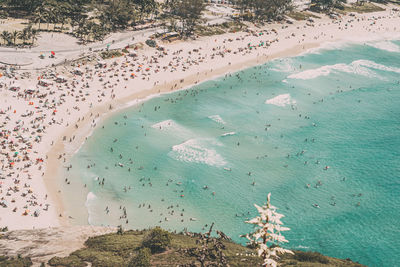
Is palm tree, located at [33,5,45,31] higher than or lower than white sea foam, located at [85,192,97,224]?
higher

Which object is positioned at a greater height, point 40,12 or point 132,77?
point 40,12

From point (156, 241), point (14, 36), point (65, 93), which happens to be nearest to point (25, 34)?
point (14, 36)

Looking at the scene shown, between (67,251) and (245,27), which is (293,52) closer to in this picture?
(245,27)

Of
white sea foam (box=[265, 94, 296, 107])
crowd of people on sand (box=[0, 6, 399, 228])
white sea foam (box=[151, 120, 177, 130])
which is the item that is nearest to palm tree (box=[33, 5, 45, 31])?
crowd of people on sand (box=[0, 6, 399, 228])

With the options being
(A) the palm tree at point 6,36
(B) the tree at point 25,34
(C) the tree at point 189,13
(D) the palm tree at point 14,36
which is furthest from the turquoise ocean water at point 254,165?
(A) the palm tree at point 6,36

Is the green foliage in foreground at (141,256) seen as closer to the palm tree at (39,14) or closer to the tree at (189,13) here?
the palm tree at (39,14)

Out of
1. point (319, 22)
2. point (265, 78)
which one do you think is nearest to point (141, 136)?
point (265, 78)

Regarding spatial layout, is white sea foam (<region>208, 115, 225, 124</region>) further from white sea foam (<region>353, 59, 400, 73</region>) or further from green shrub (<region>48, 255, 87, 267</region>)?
white sea foam (<region>353, 59, 400, 73</region>)

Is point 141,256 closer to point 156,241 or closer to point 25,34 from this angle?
point 156,241
